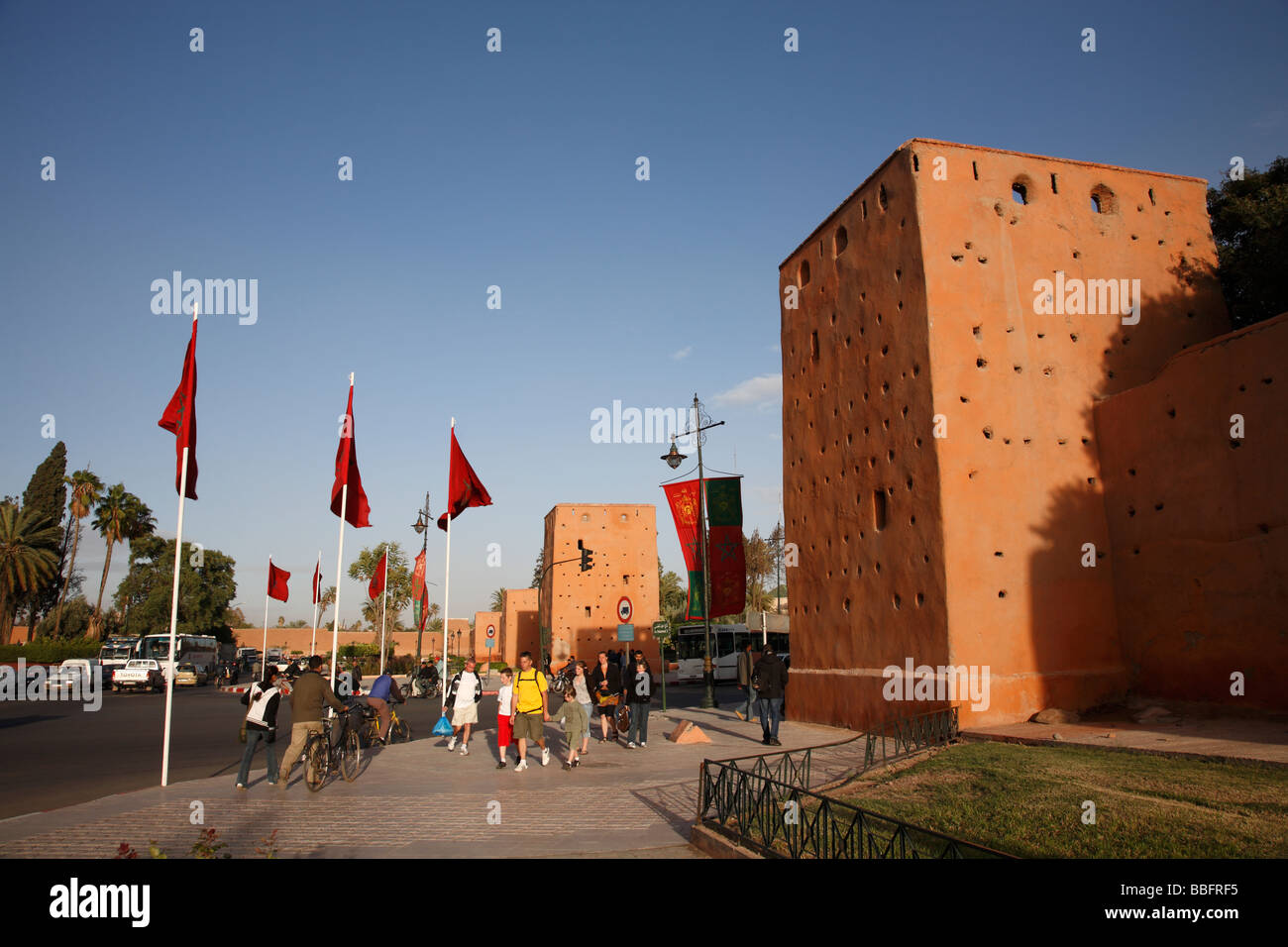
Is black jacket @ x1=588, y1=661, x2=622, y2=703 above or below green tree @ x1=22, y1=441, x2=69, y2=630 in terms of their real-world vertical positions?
below

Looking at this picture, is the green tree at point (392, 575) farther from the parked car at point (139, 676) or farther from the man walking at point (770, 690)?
the man walking at point (770, 690)

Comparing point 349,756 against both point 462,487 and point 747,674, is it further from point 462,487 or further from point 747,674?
point 747,674

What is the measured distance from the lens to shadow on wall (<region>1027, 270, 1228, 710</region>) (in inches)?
589

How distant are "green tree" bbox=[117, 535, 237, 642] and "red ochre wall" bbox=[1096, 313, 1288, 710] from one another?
7378 cm

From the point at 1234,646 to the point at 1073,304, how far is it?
7.43 m

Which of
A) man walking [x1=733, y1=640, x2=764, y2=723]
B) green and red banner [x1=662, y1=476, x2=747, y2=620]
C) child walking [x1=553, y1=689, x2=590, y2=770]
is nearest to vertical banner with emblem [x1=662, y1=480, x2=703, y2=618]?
green and red banner [x1=662, y1=476, x2=747, y2=620]

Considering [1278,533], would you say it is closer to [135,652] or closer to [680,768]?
[680,768]

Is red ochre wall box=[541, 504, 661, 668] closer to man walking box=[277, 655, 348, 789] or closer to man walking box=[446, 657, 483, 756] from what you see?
man walking box=[446, 657, 483, 756]

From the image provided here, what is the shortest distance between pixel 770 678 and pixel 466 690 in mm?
6366

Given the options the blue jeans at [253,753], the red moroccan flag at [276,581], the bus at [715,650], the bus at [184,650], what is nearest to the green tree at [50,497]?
the bus at [184,650]

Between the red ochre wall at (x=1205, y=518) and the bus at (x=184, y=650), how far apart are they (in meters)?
42.1

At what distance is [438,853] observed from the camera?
7.52 meters

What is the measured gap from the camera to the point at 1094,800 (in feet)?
26.7
